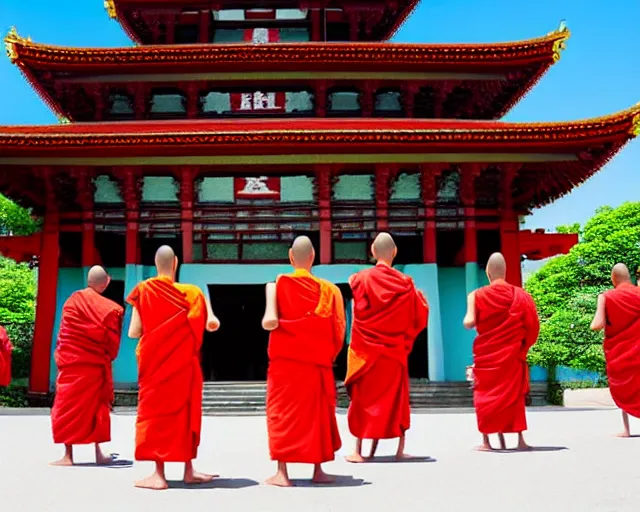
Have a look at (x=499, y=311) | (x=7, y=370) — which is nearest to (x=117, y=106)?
(x=7, y=370)

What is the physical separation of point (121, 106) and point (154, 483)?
1648 centimetres

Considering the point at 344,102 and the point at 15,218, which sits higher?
the point at 344,102

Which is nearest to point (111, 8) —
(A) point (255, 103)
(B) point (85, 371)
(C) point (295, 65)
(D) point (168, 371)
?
(A) point (255, 103)

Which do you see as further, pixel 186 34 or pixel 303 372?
pixel 186 34

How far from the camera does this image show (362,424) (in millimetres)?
7297

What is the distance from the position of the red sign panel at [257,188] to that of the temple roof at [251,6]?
6573mm

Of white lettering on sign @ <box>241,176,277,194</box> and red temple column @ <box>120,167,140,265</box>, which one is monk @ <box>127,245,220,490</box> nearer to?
red temple column @ <box>120,167,140,265</box>

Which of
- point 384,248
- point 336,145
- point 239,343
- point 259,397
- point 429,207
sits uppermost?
point 336,145

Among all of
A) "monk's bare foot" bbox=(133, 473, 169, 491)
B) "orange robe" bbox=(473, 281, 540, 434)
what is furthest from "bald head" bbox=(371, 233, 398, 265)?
"monk's bare foot" bbox=(133, 473, 169, 491)

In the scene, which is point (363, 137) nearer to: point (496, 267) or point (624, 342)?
point (624, 342)

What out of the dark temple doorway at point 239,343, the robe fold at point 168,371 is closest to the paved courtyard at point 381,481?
Result: the robe fold at point 168,371

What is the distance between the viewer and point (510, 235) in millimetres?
18281

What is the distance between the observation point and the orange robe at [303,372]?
6.05 m

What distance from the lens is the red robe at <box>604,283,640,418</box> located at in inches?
372
